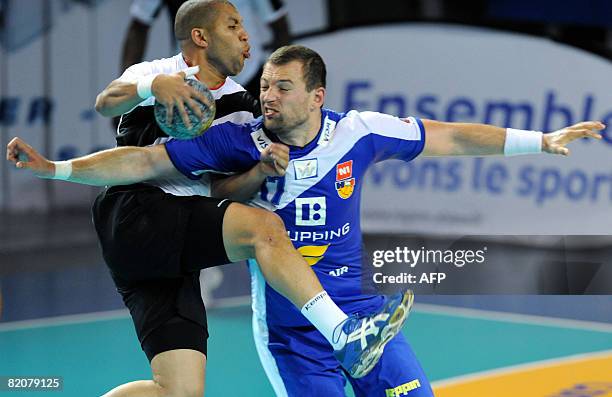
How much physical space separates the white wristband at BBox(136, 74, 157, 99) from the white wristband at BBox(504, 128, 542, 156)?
1.58m

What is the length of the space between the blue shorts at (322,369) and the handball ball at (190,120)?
0.90 metres

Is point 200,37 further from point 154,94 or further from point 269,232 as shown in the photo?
point 269,232

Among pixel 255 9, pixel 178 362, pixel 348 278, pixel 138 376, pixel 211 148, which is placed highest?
pixel 255 9

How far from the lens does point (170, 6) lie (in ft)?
26.8

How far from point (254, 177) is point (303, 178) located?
0.21m

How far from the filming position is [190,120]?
Answer: 4.09 metres

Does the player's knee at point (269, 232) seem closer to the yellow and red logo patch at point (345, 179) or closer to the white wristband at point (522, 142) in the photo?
the yellow and red logo patch at point (345, 179)

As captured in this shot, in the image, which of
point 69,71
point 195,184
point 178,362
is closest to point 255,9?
point 69,71

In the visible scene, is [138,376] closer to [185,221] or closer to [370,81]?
[185,221]

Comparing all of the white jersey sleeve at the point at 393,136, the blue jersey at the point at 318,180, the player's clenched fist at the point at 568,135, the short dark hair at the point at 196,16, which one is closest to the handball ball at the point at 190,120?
the blue jersey at the point at 318,180

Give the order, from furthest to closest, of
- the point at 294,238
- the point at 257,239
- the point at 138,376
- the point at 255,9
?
the point at 255,9 < the point at 138,376 < the point at 294,238 < the point at 257,239

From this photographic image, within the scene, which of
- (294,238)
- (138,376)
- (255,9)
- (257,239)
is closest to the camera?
(257,239)

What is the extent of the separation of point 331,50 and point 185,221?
4121 millimetres

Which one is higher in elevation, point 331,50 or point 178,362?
point 331,50
